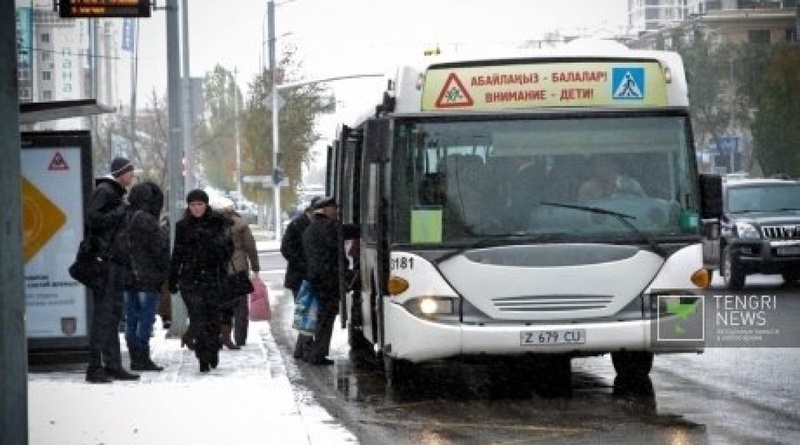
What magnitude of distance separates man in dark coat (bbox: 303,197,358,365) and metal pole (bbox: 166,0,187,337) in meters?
3.34

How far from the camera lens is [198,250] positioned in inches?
651

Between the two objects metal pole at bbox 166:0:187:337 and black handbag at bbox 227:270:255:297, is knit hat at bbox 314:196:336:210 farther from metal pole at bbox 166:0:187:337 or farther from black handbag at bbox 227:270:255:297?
metal pole at bbox 166:0:187:337

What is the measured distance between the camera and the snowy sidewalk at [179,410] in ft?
37.7

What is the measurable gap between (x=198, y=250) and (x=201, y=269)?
0.18 meters

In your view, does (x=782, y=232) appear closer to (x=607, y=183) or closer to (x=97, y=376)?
(x=607, y=183)

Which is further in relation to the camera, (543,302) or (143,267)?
(143,267)

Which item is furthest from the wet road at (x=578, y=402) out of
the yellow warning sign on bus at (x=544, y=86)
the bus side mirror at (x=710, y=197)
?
the yellow warning sign on bus at (x=544, y=86)

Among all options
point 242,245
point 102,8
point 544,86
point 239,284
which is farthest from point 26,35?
point 544,86

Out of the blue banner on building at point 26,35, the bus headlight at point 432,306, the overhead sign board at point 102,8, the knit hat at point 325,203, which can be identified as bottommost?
the bus headlight at point 432,306

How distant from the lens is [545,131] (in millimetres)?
14508

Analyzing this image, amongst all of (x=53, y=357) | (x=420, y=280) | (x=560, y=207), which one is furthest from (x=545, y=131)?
(x=53, y=357)

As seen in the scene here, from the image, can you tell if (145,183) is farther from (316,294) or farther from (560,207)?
(560,207)

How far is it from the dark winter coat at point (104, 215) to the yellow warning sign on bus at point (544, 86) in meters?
2.71

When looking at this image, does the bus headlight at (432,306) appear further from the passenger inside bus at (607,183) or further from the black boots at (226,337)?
the black boots at (226,337)
